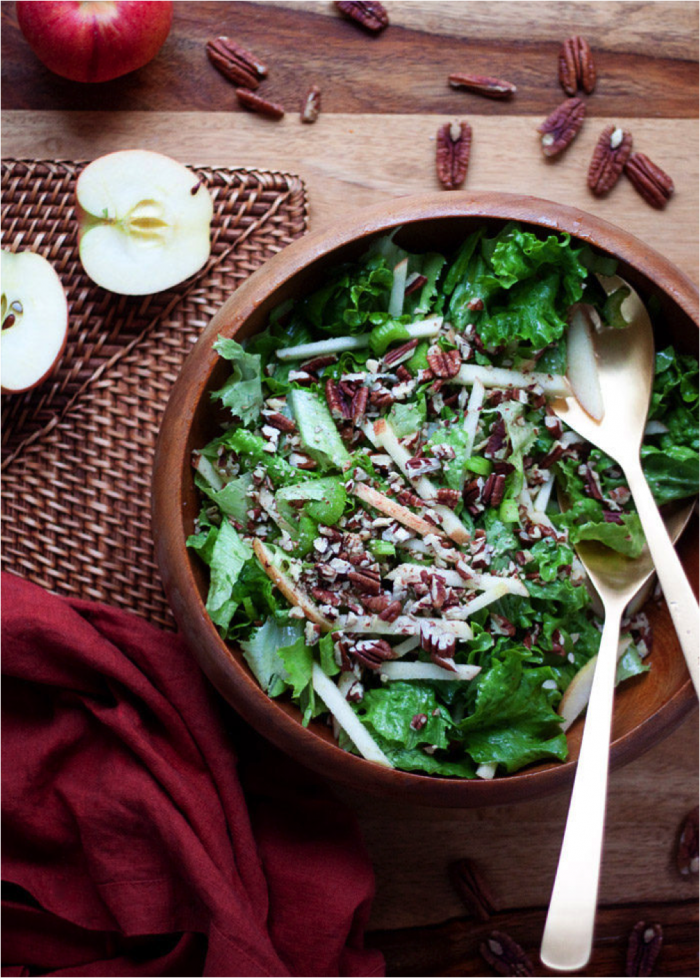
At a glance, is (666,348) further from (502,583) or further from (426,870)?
(426,870)

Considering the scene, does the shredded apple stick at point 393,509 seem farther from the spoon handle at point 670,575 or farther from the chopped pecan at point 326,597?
the spoon handle at point 670,575

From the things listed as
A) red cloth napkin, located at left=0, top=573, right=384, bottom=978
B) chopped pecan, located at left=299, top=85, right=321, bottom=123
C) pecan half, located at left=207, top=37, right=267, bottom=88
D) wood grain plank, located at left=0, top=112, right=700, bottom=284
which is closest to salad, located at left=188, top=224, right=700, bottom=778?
red cloth napkin, located at left=0, top=573, right=384, bottom=978

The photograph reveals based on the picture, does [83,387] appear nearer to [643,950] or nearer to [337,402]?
[337,402]

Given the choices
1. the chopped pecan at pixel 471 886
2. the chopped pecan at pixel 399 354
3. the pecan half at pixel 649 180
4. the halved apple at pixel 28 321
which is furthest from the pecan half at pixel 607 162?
the chopped pecan at pixel 471 886

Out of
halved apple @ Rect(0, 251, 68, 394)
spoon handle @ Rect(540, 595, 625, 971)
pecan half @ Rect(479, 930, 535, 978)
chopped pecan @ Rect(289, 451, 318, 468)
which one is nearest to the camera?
spoon handle @ Rect(540, 595, 625, 971)

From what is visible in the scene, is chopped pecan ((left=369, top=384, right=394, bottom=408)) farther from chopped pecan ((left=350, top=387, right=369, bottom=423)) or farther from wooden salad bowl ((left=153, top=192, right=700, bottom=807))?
wooden salad bowl ((left=153, top=192, right=700, bottom=807))
